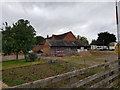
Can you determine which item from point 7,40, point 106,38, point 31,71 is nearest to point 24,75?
point 31,71

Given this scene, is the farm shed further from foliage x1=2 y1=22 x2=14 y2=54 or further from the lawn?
the lawn

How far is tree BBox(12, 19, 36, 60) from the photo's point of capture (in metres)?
17.2

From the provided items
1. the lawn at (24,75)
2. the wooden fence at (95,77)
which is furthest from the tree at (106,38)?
the wooden fence at (95,77)

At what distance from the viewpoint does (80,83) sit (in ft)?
10.3

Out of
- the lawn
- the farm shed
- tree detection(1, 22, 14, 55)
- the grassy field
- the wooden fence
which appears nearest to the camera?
the wooden fence

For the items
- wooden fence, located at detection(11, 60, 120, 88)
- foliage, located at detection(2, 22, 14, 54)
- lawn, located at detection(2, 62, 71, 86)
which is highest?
foliage, located at detection(2, 22, 14, 54)

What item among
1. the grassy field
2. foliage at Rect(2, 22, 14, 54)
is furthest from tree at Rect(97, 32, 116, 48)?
foliage at Rect(2, 22, 14, 54)

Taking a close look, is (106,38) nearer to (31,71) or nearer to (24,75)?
(31,71)

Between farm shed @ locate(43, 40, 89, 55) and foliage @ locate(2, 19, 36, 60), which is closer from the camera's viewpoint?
foliage @ locate(2, 19, 36, 60)

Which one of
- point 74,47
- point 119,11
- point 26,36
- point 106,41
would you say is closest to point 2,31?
point 26,36

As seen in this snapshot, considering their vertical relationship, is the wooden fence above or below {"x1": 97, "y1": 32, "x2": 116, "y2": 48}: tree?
below

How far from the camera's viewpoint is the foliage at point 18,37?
16323 mm

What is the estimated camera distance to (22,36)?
17.5 meters

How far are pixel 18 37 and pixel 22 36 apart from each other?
1.82 feet
